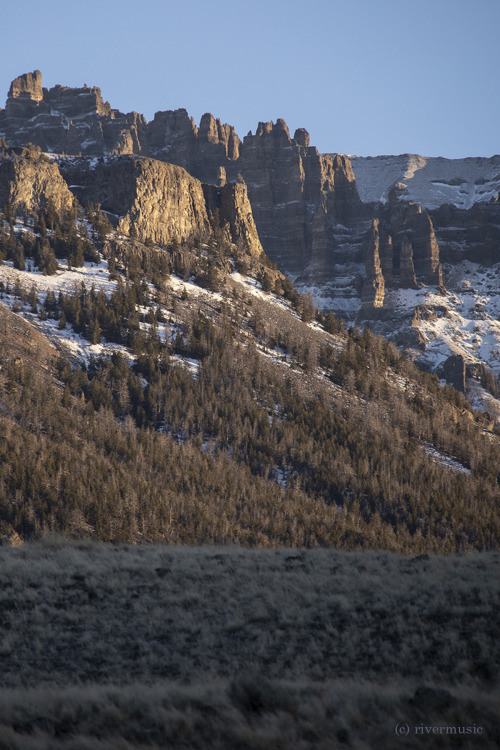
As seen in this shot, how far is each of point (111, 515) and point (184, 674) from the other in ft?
220

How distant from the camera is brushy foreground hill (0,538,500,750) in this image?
412 inches

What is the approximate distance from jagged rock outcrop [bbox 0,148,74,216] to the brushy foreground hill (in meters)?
177

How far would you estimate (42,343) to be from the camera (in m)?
115

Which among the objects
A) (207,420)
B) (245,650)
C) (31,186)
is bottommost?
(207,420)

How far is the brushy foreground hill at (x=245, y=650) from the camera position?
10.5m

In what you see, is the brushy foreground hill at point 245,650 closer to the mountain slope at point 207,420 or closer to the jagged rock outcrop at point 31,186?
the mountain slope at point 207,420

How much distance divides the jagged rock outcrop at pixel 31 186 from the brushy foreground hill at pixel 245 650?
581ft

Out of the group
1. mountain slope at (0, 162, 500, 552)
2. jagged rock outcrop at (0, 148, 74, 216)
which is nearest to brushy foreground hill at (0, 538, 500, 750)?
mountain slope at (0, 162, 500, 552)

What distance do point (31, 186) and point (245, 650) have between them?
19671 cm

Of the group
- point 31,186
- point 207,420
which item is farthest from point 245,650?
point 31,186

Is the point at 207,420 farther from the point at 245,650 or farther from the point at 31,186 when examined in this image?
the point at 31,186

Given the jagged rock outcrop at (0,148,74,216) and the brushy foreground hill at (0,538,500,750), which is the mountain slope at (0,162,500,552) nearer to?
the jagged rock outcrop at (0,148,74,216)

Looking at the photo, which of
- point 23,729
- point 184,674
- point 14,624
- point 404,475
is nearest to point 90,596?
point 14,624

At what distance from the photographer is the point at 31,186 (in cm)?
18762
